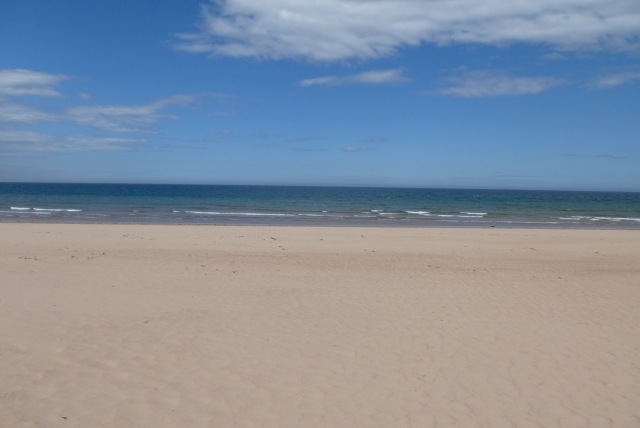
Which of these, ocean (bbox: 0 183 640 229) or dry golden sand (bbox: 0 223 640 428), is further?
ocean (bbox: 0 183 640 229)

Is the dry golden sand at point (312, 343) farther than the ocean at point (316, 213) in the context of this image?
No

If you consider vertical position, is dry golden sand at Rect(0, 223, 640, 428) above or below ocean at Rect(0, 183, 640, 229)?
below

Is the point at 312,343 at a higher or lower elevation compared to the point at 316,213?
lower

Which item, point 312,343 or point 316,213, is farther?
point 316,213

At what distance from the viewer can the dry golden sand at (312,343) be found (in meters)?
4.45

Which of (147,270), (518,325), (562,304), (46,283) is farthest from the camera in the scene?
(147,270)

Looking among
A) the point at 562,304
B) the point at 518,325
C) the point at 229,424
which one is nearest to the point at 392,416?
the point at 229,424

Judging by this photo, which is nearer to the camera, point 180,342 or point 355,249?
point 180,342

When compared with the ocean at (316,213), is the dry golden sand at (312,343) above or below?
below

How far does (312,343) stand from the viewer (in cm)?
623

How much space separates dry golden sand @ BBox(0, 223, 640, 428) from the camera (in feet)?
14.6

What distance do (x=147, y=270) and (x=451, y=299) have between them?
647 cm

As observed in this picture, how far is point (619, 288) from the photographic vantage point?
33.2 ft

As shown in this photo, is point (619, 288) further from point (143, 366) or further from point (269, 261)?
point (143, 366)
